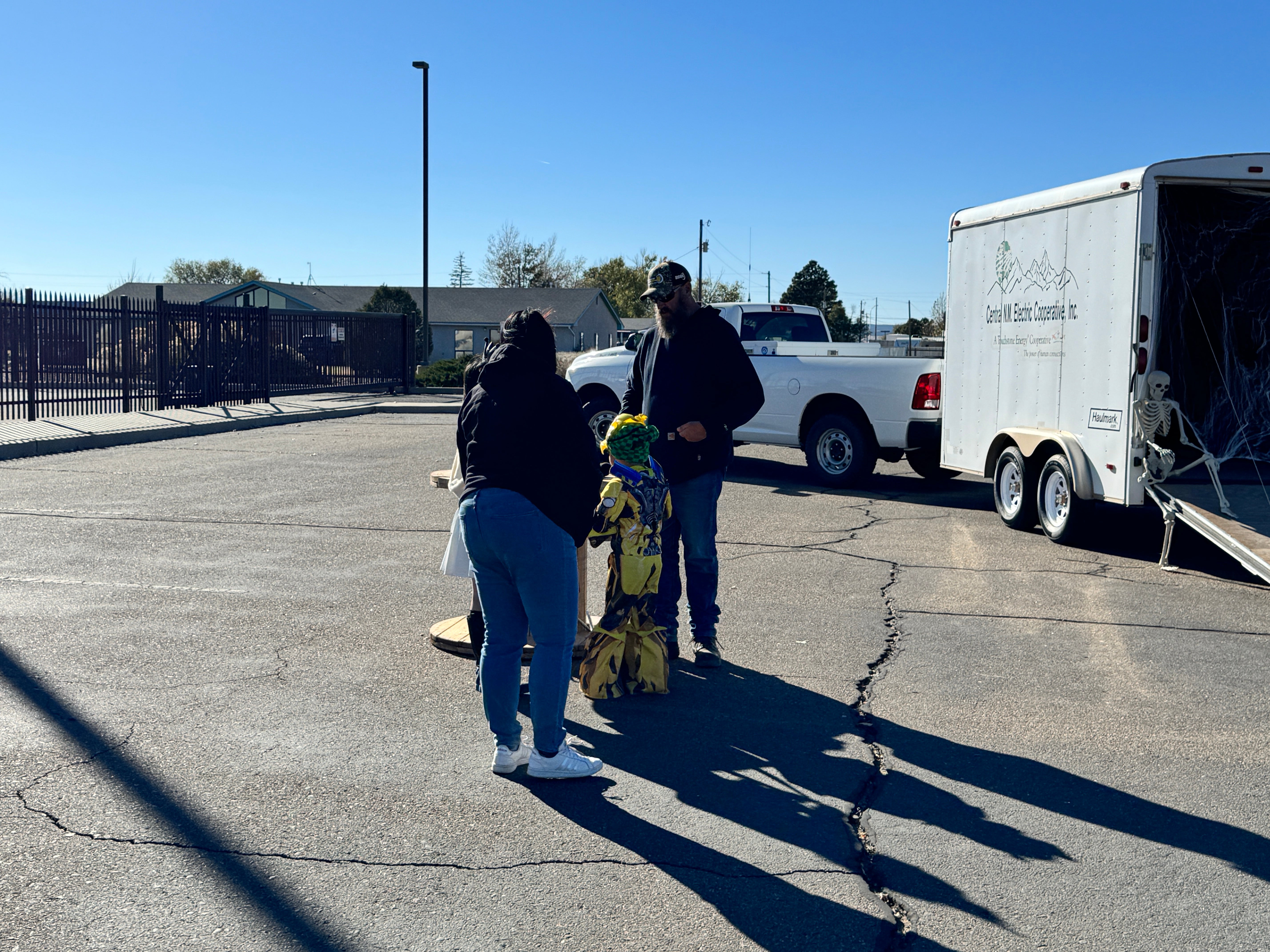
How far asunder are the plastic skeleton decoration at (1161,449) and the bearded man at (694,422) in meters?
4.00

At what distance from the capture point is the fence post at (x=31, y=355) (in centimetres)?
1991

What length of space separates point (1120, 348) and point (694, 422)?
14.8 ft

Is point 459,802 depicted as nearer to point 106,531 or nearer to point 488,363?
point 488,363

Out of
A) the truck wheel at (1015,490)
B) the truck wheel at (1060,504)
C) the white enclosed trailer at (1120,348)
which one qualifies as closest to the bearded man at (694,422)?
the white enclosed trailer at (1120,348)

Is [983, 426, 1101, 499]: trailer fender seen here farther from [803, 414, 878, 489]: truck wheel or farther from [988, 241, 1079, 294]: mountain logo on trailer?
[803, 414, 878, 489]: truck wheel

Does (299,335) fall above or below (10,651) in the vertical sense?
above

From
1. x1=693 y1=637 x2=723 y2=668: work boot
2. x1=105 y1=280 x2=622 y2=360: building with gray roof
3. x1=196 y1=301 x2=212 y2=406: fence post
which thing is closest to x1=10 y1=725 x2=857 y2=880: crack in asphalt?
x1=693 y1=637 x2=723 y2=668: work boot

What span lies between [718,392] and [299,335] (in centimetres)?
2536

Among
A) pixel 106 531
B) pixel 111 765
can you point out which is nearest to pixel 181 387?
pixel 106 531

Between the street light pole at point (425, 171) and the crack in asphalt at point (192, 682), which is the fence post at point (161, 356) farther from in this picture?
the crack in asphalt at point (192, 682)

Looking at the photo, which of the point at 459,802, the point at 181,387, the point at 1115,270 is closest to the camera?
the point at 459,802

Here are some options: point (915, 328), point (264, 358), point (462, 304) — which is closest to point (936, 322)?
point (915, 328)

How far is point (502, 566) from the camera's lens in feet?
14.4

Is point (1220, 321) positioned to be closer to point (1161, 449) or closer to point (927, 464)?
point (1161, 449)
